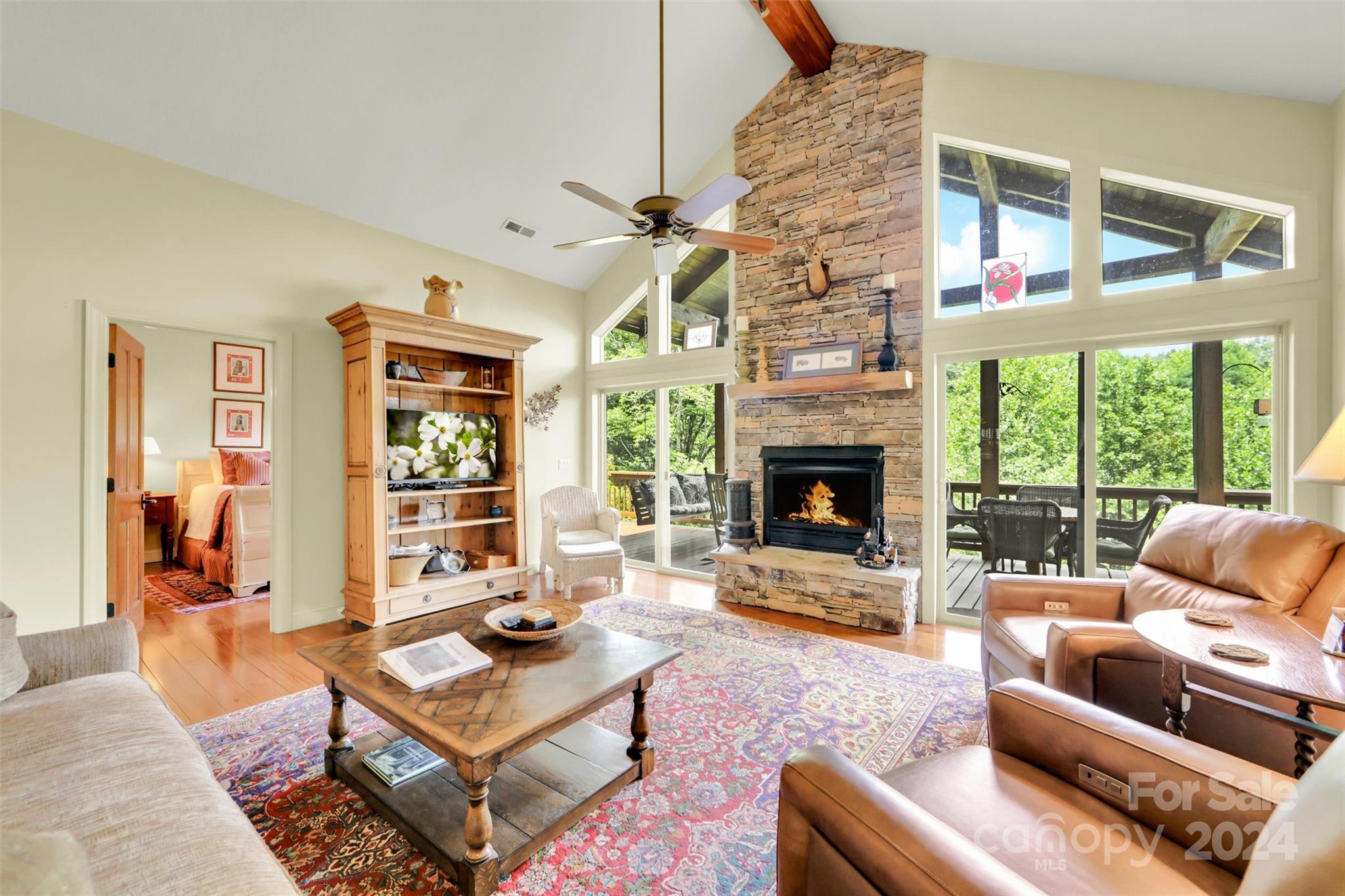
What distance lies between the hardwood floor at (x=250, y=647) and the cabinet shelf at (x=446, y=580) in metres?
0.38

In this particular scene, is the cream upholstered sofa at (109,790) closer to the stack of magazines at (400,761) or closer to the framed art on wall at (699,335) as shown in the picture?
the stack of magazines at (400,761)

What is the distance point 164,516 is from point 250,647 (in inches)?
136

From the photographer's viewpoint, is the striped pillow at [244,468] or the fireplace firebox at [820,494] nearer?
the fireplace firebox at [820,494]

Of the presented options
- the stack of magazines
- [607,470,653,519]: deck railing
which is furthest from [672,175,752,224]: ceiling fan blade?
[607,470,653,519]: deck railing

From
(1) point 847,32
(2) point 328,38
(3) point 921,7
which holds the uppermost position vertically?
(1) point 847,32

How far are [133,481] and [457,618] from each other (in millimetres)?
3030

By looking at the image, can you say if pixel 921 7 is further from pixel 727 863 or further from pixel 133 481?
pixel 133 481

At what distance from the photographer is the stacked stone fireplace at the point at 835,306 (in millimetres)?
3926

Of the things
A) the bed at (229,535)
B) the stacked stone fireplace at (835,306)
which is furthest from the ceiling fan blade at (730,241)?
the bed at (229,535)

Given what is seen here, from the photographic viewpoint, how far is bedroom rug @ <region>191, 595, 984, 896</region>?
1.61m

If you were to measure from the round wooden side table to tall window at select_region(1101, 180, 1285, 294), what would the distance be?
2.17m

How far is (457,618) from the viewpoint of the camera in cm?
238

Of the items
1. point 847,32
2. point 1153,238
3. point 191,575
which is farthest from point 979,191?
point 191,575

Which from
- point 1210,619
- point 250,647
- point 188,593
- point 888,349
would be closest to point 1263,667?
point 1210,619
